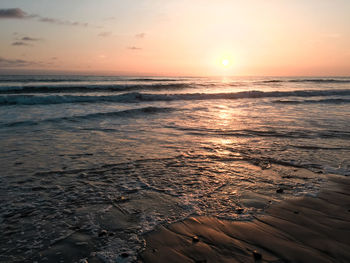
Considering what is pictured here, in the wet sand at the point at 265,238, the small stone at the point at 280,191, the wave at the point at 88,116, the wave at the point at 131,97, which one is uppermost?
the wave at the point at 131,97

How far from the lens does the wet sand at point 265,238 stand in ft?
8.39

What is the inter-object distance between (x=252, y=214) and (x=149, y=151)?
11.2ft

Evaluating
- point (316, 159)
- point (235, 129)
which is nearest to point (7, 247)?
point (316, 159)

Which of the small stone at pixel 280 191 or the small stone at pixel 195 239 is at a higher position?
the small stone at pixel 280 191

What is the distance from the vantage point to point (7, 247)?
8.79 ft

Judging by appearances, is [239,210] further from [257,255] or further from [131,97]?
[131,97]

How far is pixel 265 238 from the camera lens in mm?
2863

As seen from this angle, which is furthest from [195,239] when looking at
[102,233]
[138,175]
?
[138,175]

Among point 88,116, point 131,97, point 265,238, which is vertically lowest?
point 265,238

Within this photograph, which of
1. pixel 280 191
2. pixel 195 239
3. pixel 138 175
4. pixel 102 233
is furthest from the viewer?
pixel 138 175

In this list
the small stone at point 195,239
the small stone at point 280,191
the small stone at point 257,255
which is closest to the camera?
the small stone at point 257,255

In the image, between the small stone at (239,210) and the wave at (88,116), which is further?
the wave at (88,116)

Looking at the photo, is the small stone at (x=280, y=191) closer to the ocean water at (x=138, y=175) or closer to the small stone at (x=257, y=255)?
the ocean water at (x=138, y=175)

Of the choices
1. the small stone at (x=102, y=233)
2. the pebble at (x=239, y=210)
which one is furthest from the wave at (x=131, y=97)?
the pebble at (x=239, y=210)
